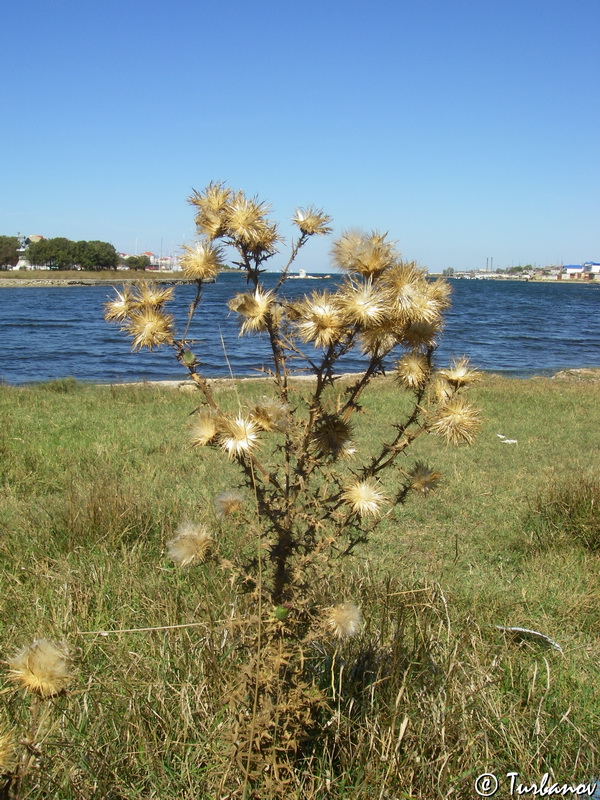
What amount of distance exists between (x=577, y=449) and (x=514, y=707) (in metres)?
6.06

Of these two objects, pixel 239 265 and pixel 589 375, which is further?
pixel 589 375

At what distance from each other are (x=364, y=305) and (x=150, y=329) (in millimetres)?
472

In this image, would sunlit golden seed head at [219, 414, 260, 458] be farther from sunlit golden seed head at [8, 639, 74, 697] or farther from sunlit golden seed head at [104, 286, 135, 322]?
sunlit golden seed head at [8, 639, 74, 697]

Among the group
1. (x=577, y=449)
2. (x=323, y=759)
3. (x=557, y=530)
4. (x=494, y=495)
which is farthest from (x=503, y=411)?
(x=323, y=759)

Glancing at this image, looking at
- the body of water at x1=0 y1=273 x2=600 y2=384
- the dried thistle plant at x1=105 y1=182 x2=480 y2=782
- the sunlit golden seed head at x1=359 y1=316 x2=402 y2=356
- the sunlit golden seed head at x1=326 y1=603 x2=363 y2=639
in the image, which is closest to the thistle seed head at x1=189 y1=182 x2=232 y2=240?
the dried thistle plant at x1=105 y1=182 x2=480 y2=782

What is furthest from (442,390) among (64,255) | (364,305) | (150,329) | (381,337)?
(64,255)

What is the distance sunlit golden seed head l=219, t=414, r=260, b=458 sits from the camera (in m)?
1.37

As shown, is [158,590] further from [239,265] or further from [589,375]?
[589,375]

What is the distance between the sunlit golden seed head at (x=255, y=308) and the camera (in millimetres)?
1521

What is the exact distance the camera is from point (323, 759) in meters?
1.91

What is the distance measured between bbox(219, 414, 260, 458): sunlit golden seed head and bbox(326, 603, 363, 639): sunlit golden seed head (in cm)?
48

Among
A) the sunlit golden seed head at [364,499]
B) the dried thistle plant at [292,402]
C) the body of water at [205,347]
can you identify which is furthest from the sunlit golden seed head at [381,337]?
the body of water at [205,347]

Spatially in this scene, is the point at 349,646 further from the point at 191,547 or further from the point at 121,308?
the point at 121,308

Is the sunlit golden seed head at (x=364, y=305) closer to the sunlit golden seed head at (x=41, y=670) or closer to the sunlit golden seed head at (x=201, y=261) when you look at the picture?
the sunlit golden seed head at (x=201, y=261)
